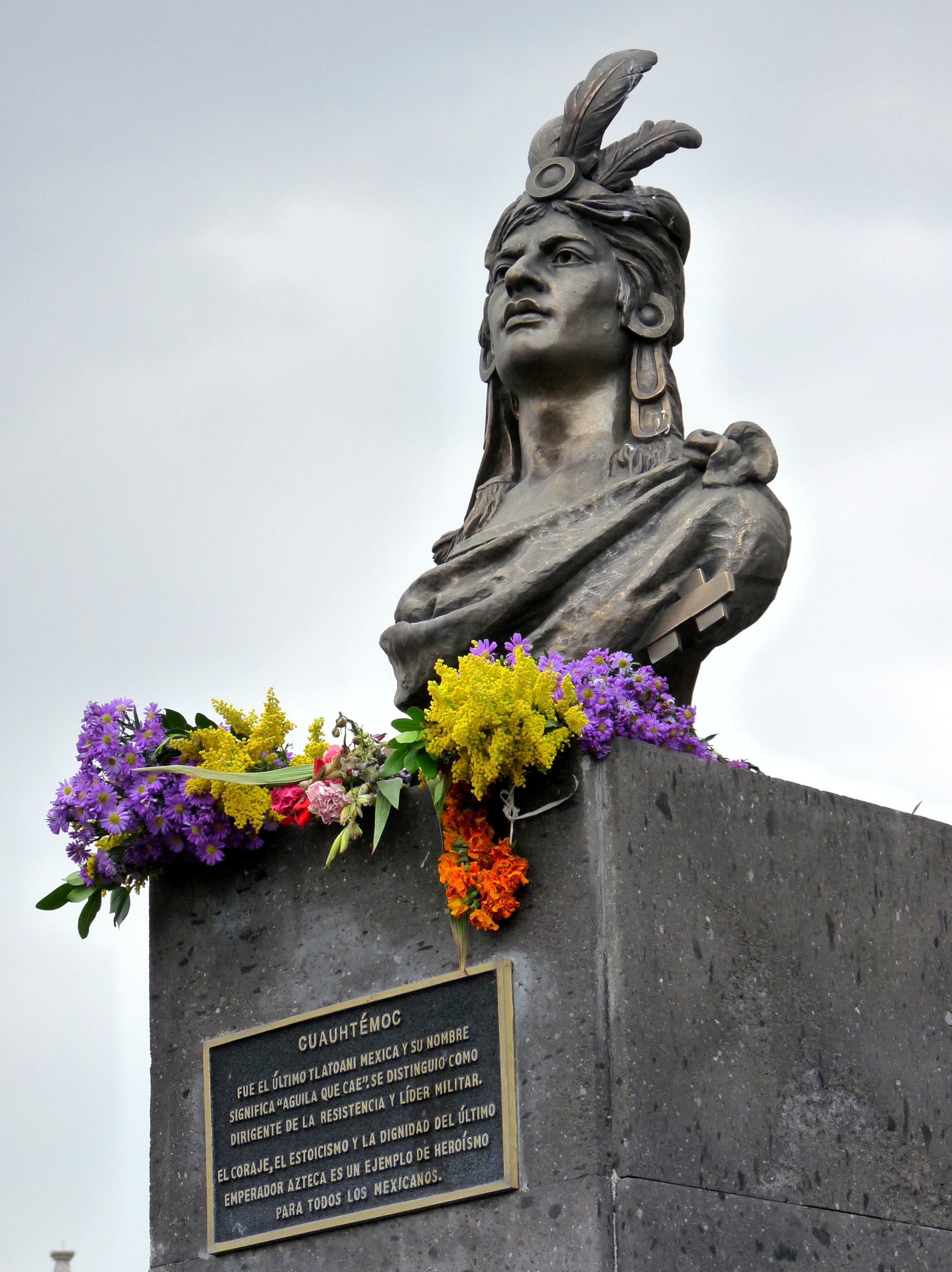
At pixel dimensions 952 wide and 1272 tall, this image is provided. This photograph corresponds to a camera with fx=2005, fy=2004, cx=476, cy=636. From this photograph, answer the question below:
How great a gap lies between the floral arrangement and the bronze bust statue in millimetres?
283

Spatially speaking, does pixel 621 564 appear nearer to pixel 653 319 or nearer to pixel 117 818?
pixel 653 319

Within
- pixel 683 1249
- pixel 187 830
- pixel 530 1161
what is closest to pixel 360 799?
pixel 187 830

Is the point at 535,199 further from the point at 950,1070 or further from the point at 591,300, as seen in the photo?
the point at 950,1070

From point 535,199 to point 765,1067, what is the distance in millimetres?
3807

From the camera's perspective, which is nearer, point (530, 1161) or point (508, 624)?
point (530, 1161)

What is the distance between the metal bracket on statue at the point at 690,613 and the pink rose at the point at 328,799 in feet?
4.56

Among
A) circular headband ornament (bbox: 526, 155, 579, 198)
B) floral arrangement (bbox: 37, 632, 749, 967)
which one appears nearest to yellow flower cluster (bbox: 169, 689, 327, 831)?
floral arrangement (bbox: 37, 632, 749, 967)

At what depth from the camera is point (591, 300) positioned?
8195 mm

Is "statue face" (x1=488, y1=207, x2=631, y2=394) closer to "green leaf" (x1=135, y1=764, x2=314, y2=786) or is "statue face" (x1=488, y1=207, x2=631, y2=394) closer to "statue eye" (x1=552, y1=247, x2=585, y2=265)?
"statue eye" (x1=552, y1=247, x2=585, y2=265)

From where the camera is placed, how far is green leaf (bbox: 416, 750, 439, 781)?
21.5 ft

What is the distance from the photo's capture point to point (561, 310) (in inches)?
322

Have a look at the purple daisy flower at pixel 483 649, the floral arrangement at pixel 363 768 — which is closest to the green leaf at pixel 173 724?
the floral arrangement at pixel 363 768

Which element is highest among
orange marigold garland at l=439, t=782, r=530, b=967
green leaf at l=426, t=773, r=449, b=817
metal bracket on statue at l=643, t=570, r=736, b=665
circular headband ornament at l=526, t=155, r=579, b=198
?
circular headband ornament at l=526, t=155, r=579, b=198

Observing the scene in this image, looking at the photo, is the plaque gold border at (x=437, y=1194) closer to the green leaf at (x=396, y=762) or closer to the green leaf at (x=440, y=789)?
the green leaf at (x=440, y=789)
